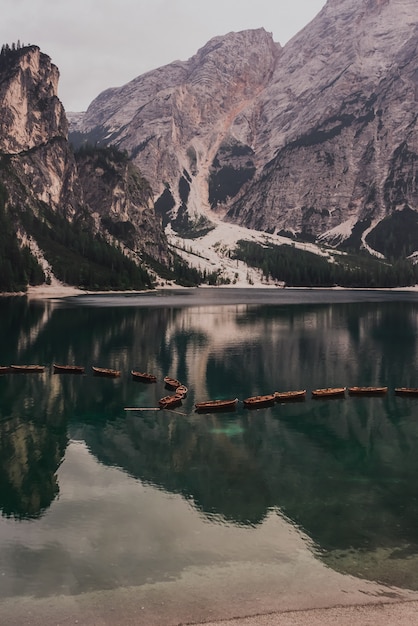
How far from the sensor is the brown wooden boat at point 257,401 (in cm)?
6919

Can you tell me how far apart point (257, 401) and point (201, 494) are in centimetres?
2909

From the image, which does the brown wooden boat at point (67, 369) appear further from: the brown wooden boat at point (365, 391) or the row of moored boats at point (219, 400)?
the brown wooden boat at point (365, 391)

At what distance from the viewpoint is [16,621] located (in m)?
25.9

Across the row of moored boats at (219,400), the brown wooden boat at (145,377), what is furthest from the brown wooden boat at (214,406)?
the brown wooden boat at (145,377)

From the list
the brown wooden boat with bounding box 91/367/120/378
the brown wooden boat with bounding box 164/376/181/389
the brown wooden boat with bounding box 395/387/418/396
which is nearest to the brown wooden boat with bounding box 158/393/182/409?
the brown wooden boat with bounding box 164/376/181/389

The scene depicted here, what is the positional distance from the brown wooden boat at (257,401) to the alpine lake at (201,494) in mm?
854

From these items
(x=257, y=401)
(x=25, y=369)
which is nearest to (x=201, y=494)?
(x=257, y=401)

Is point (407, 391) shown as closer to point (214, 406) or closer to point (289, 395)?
A: point (289, 395)

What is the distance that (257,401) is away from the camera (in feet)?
229

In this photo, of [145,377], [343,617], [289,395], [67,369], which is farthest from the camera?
[67,369]

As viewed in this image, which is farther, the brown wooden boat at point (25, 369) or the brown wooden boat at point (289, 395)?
the brown wooden boat at point (25, 369)

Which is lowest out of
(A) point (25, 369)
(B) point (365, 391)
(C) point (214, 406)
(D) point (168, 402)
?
(B) point (365, 391)

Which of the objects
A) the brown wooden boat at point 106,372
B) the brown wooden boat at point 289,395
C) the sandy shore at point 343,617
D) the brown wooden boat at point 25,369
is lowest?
the sandy shore at point 343,617

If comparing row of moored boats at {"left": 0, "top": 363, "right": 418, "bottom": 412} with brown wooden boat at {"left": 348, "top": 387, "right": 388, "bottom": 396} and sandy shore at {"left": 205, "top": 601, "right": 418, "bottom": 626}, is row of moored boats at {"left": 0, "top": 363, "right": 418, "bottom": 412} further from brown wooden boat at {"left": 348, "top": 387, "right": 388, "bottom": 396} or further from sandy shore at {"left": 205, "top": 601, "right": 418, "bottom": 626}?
sandy shore at {"left": 205, "top": 601, "right": 418, "bottom": 626}
